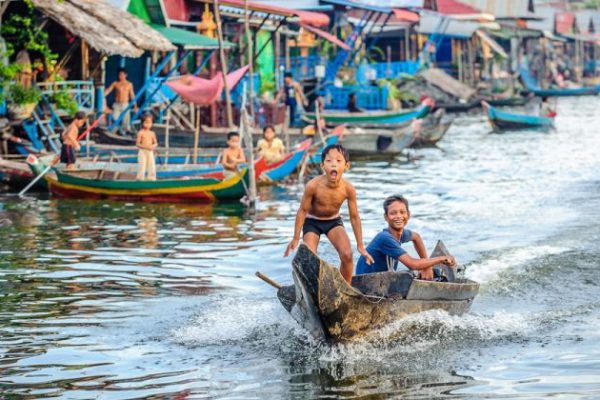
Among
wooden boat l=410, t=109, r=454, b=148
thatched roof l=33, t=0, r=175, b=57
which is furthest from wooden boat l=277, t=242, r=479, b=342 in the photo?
wooden boat l=410, t=109, r=454, b=148

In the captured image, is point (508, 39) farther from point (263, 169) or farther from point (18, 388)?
point (18, 388)

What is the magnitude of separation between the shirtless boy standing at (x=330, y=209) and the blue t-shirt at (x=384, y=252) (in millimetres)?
151

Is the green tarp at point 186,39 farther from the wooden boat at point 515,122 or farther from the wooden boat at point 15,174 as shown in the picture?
the wooden boat at point 515,122

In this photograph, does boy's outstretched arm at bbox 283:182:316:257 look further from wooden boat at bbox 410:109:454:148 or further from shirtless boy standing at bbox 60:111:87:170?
wooden boat at bbox 410:109:454:148

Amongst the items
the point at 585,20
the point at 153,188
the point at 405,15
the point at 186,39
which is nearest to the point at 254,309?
the point at 153,188

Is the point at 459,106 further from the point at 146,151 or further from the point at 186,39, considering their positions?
the point at 146,151

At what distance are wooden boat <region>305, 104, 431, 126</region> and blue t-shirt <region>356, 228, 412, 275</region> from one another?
17.3 metres

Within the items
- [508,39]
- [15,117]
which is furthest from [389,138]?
[508,39]

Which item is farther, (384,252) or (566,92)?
(566,92)

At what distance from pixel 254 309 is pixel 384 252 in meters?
1.65

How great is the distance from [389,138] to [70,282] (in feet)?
49.3

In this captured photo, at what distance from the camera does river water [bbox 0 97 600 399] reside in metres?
7.87

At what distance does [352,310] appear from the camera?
8.26 m

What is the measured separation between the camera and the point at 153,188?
687 inches
